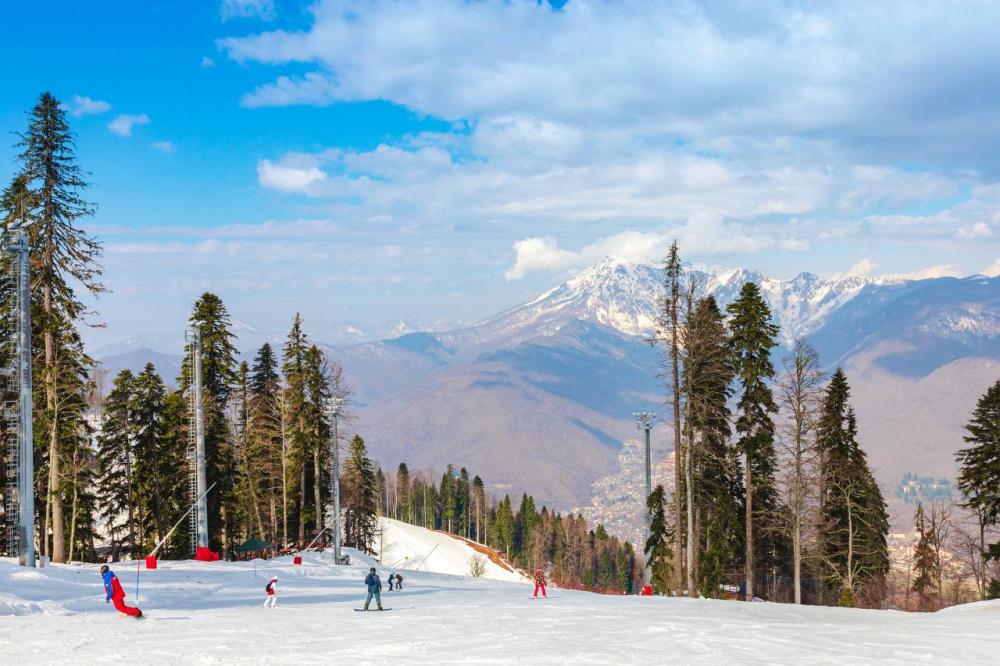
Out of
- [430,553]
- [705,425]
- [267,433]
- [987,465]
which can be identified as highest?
[705,425]

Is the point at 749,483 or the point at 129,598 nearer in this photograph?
the point at 129,598

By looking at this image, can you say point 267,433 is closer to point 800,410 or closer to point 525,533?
point 800,410

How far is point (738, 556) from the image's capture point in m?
46.3

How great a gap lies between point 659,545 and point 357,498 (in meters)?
45.8

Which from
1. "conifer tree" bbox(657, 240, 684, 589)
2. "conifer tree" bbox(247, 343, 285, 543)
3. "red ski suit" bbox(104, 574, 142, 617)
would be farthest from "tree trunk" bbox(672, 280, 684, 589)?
"conifer tree" bbox(247, 343, 285, 543)

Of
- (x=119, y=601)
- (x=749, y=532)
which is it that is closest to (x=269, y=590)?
(x=119, y=601)

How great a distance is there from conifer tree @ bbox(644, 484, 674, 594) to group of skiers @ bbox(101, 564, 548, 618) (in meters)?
10.1

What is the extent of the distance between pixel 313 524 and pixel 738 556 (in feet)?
109

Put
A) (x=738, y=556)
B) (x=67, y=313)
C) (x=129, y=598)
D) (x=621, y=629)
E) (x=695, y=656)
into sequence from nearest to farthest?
(x=695, y=656) → (x=621, y=629) → (x=129, y=598) → (x=67, y=313) → (x=738, y=556)

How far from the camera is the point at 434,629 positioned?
68.8ft

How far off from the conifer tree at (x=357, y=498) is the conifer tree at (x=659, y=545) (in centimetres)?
4014

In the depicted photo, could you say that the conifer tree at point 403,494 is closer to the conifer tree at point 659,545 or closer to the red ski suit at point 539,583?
the conifer tree at point 659,545

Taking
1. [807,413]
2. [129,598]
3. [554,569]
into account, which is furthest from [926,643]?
[554,569]

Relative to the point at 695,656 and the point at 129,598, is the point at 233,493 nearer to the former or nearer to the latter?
the point at 129,598
